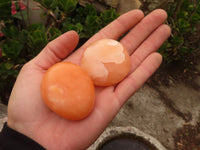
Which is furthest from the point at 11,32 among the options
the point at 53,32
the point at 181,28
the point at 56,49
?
the point at 181,28

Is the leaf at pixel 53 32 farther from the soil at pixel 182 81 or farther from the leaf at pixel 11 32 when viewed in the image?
the soil at pixel 182 81

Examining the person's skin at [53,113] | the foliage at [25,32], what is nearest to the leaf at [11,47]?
the foliage at [25,32]

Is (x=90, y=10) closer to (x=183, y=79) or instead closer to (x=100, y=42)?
(x=100, y=42)

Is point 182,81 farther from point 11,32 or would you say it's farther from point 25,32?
point 11,32

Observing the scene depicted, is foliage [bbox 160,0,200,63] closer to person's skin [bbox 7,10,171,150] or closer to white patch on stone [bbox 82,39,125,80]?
person's skin [bbox 7,10,171,150]

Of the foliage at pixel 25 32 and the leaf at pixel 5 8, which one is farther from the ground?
the leaf at pixel 5 8

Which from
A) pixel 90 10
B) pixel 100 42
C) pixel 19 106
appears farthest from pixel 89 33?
pixel 19 106
